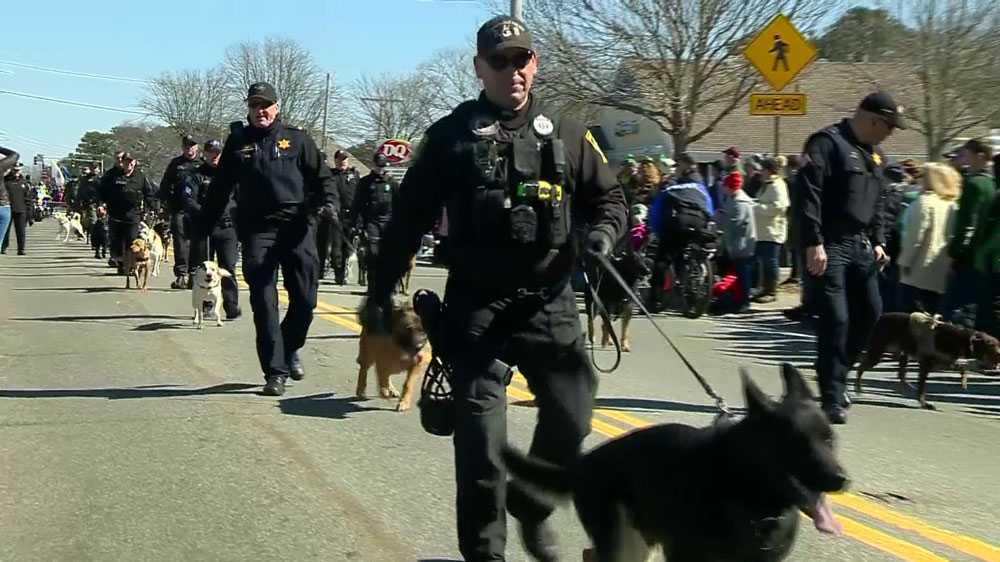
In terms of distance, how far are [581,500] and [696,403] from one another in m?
5.04

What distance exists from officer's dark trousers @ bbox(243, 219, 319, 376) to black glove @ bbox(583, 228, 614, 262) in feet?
15.6

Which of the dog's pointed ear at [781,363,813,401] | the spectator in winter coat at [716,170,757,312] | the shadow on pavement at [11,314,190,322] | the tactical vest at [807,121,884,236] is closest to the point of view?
the dog's pointed ear at [781,363,813,401]

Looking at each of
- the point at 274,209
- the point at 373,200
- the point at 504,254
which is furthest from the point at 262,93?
the point at 373,200

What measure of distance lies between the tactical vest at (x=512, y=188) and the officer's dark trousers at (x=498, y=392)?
0.23 meters

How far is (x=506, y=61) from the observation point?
14.0 feet

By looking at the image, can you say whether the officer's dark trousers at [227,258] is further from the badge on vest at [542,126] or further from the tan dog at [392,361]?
the badge on vest at [542,126]

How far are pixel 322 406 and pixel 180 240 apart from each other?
35.3 ft

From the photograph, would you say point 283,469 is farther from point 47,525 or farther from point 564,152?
point 564,152

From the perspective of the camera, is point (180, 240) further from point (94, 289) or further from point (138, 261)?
point (94, 289)

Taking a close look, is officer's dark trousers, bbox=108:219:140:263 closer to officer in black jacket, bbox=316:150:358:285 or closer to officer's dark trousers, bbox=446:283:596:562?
officer in black jacket, bbox=316:150:358:285

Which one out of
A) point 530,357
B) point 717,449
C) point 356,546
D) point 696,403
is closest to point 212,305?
point 696,403

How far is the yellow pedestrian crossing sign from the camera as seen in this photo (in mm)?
14586

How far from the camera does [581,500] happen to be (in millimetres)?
4070

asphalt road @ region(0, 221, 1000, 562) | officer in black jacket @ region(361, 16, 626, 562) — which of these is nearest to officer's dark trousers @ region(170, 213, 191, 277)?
asphalt road @ region(0, 221, 1000, 562)
